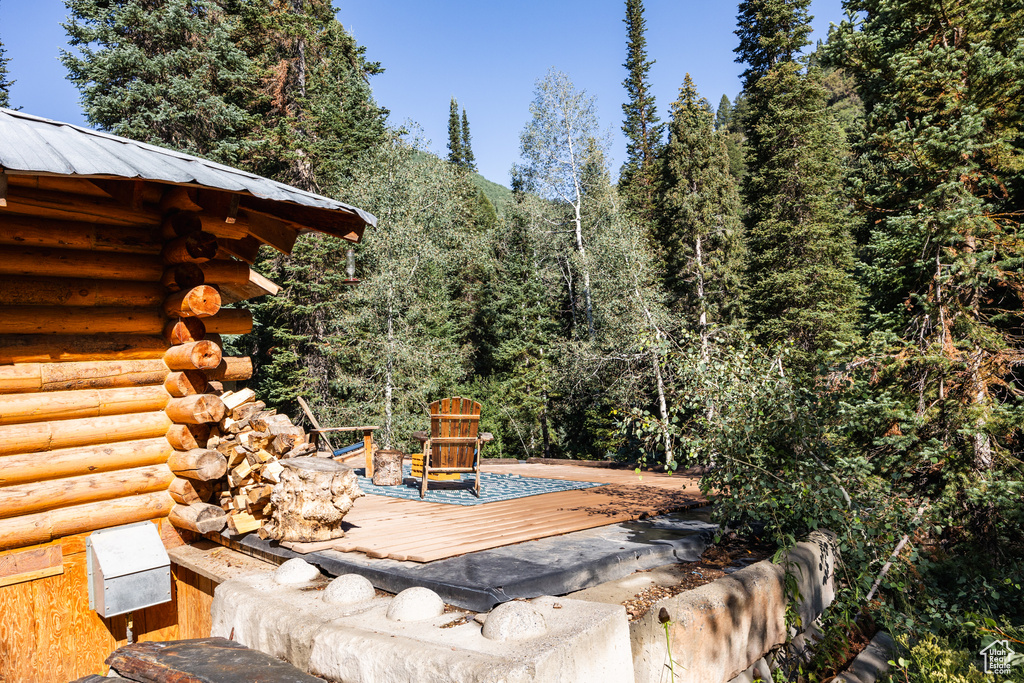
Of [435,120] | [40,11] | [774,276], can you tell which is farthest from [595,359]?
[40,11]

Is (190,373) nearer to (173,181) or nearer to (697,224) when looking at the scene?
(173,181)

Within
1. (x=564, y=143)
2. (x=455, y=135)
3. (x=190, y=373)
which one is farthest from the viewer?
(x=455, y=135)

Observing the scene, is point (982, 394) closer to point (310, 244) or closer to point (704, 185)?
point (704, 185)

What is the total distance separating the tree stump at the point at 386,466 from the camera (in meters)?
6.67

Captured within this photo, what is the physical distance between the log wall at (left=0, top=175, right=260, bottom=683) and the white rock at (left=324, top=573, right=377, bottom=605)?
57.3 inches

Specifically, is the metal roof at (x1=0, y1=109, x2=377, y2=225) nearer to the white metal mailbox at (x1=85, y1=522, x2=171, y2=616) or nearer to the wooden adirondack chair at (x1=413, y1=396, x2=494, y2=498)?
the white metal mailbox at (x1=85, y1=522, x2=171, y2=616)

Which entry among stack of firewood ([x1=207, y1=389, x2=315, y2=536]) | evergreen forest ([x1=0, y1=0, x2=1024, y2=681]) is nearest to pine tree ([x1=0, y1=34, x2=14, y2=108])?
evergreen forest ([x1=0, y1=0, x2=1024, y2=681])

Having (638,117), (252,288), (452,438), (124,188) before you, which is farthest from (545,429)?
(638,117)

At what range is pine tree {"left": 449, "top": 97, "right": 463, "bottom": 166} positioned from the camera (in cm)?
4053

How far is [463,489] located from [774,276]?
12.7m

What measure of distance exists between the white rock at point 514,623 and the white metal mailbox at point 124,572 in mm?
2401

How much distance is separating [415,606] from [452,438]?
3.58 m

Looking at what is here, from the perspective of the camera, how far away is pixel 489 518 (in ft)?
14.6

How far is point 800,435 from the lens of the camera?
12.3 ft
